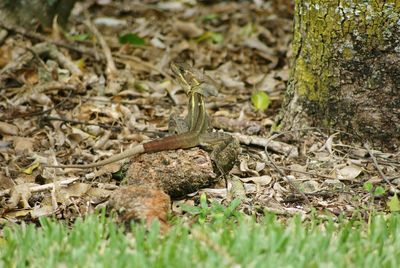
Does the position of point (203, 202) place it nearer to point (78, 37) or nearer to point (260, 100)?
point (260, 100)

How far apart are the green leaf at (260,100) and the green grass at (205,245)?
9.54ft

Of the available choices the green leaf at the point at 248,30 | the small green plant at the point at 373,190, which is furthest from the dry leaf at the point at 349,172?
the green leaf at the point at 248,30

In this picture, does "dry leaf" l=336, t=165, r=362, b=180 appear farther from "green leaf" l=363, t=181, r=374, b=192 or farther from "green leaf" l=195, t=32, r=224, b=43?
"green leaf" l=195, t=32, r=224, b=43

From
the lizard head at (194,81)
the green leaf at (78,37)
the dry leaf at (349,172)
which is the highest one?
the lizard head at (194,81)

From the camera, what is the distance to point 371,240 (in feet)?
15.0

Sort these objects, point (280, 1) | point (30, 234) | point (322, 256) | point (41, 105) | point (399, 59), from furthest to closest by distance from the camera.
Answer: point (280, 1), point (41, 105), point (399, 59), point (30, 234), point (322, 256)

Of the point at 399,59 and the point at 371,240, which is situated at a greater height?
the point at 399,59

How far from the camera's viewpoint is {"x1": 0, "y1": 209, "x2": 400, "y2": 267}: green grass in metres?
4.22

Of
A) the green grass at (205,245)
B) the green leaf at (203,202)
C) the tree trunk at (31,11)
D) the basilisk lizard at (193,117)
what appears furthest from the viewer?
the tree trunk at (31,11)

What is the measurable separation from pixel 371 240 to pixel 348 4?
2.32 metres

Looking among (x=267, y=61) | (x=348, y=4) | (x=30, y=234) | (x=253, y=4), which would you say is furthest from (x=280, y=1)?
(x=30, y=234)

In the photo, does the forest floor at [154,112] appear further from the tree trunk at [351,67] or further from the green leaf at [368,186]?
the tree trunk at [351,67]

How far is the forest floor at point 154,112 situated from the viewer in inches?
228

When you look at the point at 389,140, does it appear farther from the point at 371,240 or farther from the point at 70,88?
the point at 70,88
